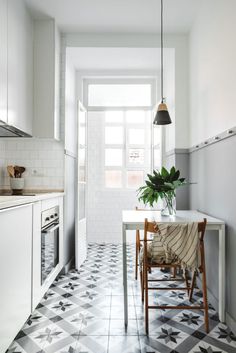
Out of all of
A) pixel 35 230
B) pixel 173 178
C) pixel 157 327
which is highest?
pixel 173 178

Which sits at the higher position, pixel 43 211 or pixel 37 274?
pixel 43 211

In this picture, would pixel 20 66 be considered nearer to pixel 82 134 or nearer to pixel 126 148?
pixel 82 134

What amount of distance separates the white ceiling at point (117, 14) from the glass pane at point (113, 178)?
241 centimetres

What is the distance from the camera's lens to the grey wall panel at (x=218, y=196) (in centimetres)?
204

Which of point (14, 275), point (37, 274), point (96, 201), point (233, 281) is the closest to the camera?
point (14, 275)

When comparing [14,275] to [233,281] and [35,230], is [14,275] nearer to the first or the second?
[35,230]

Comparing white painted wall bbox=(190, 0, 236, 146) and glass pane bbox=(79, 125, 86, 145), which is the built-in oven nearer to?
glass pane bbox=(79, 125, 86, 145)

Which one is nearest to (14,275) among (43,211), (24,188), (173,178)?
(43,211)

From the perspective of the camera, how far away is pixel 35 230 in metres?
2.15

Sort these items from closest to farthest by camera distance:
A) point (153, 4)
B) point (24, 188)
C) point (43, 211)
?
point (43, 211)
point (153, 4)
point (24, 188)

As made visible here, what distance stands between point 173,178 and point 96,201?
106 inches

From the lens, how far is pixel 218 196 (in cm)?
231

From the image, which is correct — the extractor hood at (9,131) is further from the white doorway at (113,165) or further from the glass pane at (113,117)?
the glass pane at (113,117)

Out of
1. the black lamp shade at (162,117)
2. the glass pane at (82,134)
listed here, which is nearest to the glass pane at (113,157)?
the glass pane at (82,134)
